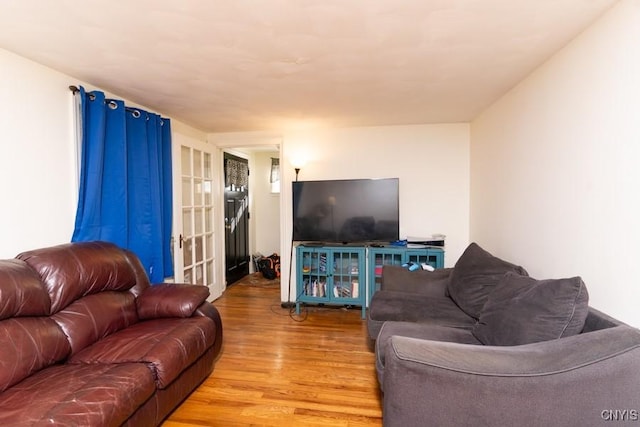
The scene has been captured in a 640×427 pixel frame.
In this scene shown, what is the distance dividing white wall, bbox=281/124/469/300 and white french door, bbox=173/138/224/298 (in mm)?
1011

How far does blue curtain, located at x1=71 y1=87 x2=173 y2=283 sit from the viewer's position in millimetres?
2451

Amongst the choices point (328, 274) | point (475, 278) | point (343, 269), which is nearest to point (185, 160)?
point (328, 274)

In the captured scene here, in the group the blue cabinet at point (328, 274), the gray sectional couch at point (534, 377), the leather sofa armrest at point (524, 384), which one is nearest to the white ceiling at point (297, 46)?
the gray sectional couch at point (534, 377)

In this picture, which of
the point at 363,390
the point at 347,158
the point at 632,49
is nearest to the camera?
the point at 632,49

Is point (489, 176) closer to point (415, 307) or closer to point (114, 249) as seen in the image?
point (415, 307)

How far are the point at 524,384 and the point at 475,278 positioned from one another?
1.43 metres

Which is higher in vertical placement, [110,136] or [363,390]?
[110,136]

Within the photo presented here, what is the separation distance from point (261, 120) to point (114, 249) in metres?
1.99

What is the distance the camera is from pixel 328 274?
12.3ft

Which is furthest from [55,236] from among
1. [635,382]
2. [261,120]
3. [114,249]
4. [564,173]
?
[564,173]

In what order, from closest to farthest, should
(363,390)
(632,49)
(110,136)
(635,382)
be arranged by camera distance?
(635,382) < (632,49) < (363,390) < (110,136)

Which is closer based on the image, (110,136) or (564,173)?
(564,173)

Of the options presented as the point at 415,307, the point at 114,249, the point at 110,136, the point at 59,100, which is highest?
the point at 59,100

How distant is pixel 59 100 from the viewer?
233 centimetres
